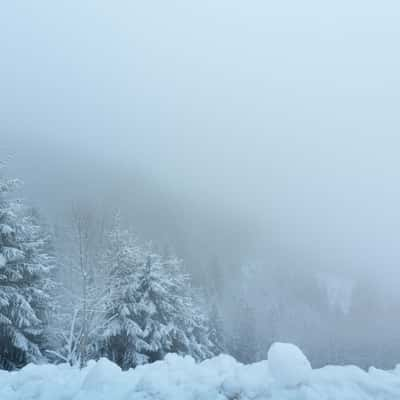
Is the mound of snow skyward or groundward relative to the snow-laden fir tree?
skyward

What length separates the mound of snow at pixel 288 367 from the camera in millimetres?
3701

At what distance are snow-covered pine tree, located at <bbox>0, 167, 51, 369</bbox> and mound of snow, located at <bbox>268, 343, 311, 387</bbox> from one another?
9326 mm

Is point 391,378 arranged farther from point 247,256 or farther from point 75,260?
point 247,256

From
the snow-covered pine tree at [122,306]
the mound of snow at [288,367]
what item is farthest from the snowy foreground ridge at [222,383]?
the snow-covered pine tree at [122,306]

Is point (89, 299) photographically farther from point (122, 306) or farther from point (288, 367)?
point (288, 367)

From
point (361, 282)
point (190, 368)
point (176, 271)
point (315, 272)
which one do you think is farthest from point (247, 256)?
point (190, 368)

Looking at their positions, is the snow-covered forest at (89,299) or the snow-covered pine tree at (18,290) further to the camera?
the snow-covered forest at (89,299)

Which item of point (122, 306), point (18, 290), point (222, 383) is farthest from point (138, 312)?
point (222, 383)

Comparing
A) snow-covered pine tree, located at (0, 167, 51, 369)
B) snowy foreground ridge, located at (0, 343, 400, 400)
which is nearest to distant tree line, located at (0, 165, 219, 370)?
snow-covered pine tree, located at (0, 167, 51, 369)

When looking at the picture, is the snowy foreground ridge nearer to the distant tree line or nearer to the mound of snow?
the mound of snow

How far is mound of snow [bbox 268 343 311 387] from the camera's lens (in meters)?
3.70

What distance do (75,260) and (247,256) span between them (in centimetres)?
13618

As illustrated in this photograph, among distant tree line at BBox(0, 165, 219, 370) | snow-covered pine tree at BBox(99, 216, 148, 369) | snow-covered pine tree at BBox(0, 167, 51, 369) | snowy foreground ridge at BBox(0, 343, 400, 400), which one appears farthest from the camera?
snow-covered pine tree at BBox(99, 216, 148, 369)

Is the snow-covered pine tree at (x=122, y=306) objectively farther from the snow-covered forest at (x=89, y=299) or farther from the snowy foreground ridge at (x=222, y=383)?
the snowy foreground ridge at (x=222, y=383)
